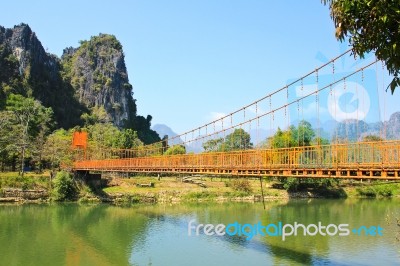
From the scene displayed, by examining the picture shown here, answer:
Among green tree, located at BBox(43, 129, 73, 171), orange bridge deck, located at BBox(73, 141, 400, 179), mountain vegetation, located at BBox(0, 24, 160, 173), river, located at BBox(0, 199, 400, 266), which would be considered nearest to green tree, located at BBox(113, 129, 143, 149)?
mountain vegetation, located at BBox(0, 24, 160, 173)

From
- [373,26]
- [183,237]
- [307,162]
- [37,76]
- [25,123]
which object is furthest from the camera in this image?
[37,76]

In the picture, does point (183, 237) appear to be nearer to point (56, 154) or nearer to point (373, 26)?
point (373, 26)

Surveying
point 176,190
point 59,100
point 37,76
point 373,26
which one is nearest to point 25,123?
point 176,190

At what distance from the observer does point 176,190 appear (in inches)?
1687

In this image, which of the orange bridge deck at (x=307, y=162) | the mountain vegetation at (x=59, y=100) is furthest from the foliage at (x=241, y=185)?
the orange bridge deck at (x=307, y=162)

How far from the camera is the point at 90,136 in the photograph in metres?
68.1

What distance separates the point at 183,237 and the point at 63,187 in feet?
64.1

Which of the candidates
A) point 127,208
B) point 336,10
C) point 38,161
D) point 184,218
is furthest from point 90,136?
point 336,10

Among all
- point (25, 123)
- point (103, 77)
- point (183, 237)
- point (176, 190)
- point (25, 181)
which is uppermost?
point (103, 77)

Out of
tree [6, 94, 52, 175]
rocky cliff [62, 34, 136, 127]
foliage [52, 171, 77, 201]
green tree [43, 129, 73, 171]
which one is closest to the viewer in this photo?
foliage [52, 171, 77, 201]

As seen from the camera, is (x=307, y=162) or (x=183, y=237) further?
(x=183, y=237)

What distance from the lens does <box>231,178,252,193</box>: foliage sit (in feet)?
147

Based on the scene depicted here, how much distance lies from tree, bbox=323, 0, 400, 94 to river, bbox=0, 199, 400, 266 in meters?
8.99

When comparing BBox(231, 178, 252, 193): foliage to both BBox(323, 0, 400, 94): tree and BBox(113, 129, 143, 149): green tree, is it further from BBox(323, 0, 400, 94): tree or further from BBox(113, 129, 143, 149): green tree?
BBox(323, 0, 400, 94): tree
